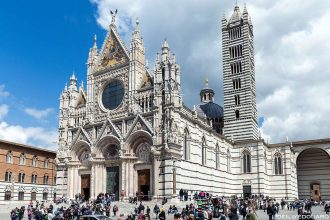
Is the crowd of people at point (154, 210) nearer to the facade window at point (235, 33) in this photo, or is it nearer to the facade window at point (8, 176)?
the facade window at point (8, 176)

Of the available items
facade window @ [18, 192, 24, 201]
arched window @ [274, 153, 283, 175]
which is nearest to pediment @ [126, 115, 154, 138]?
facade window @ [18, 192, 24, 201]

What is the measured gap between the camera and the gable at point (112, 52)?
4246 cm

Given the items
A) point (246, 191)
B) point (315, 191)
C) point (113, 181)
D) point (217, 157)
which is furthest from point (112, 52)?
point (315, 191)

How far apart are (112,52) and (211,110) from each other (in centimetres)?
2535

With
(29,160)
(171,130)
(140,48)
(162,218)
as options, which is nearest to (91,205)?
(171,130)

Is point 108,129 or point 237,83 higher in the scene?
point 237,83

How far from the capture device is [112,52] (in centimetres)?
4375

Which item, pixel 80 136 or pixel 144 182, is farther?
pixel 80 136

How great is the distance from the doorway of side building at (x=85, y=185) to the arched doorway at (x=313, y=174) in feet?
106

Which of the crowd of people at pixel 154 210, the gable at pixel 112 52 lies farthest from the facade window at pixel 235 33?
the crowd of people at pixel 154 210

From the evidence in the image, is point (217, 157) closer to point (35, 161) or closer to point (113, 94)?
point (113, 94)

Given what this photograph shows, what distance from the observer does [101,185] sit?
40.0m

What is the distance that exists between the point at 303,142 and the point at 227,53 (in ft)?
55.3

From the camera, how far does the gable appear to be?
4246 cm
